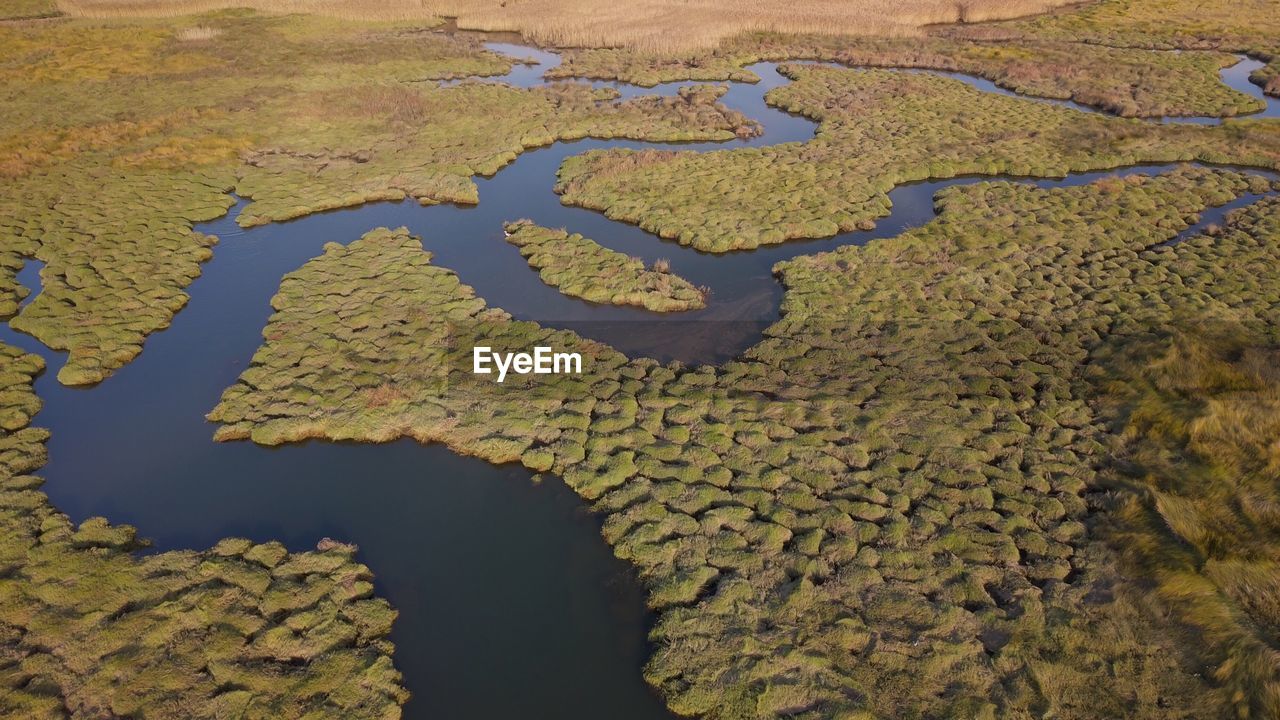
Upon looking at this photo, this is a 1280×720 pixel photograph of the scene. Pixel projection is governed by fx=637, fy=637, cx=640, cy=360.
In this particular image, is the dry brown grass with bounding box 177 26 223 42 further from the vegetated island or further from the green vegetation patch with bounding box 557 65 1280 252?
the vegetated island

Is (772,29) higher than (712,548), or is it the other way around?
(772,29)

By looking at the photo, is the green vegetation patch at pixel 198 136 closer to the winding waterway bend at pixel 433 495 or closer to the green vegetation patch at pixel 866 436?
the winding waterway bend at pixel 433 495

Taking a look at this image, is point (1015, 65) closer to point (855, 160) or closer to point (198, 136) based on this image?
point (855, 160)

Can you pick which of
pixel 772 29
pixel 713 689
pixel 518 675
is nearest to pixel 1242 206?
pixel 713 689

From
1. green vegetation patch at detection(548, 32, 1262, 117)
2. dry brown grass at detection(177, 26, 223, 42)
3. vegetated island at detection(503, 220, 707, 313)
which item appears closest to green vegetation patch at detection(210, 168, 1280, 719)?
vegetated island at detection(503, 220, 707, 313)

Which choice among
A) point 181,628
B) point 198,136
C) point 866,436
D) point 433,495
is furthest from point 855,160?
point 198,136

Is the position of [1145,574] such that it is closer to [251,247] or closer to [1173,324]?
[1173,324]

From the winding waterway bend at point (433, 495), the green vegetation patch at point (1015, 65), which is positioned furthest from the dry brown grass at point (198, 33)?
the winding waterway bend at point (433, 495)
